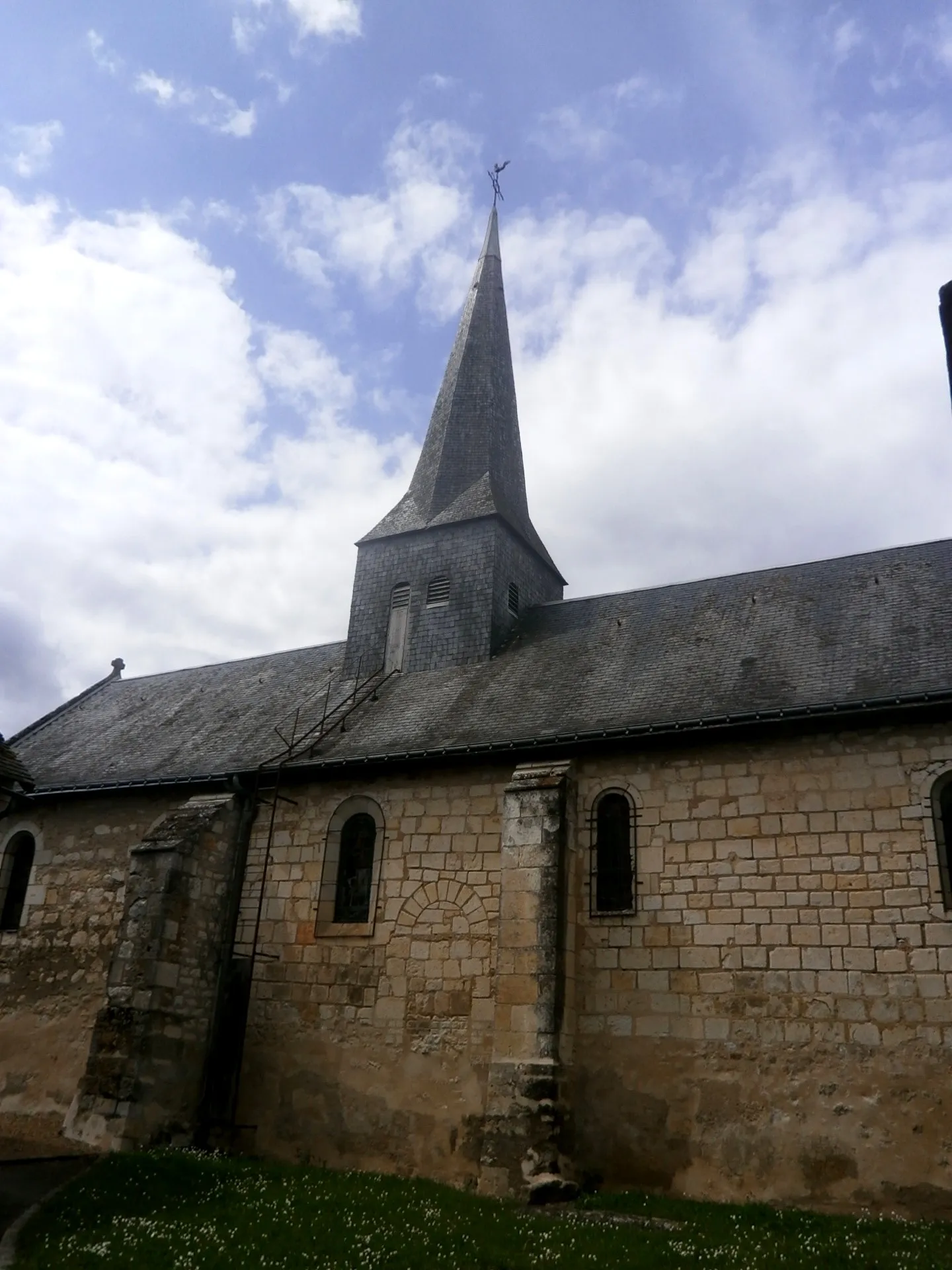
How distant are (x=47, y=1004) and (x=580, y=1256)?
977cm

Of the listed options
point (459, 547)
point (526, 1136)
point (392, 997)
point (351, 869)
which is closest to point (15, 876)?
point (351, 869)

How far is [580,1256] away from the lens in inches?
321

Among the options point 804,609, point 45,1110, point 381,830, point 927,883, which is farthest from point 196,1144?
point 804,609

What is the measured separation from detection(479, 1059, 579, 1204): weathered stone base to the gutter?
384 centimetres

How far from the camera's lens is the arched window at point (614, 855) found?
1242 cm

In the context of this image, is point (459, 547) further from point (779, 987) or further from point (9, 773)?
point (779, 987)

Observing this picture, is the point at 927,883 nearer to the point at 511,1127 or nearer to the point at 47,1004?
the point at 511,1127

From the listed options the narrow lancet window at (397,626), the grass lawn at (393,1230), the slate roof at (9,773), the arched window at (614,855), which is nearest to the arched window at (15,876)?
the slate roof at (9,773)

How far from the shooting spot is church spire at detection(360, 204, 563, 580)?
19.6 meters

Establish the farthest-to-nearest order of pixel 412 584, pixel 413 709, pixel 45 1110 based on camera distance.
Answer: pixel 412 584, pixel 413 709, pixel 45 1110

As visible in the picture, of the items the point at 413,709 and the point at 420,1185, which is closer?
the point at 420,1185

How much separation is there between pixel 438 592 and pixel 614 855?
7.11 meters

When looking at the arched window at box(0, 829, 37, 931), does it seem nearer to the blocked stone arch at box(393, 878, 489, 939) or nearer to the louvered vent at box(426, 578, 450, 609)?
the blocked stone arch at box(393, 878, 489, 939)

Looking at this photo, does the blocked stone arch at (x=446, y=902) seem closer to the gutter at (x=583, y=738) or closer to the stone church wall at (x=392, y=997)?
the stone church wall at (x=392, y=997)
